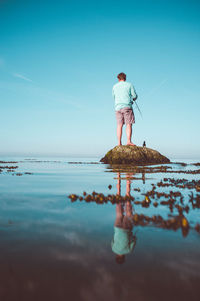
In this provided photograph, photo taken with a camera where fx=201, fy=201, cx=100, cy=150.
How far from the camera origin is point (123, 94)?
16828mm

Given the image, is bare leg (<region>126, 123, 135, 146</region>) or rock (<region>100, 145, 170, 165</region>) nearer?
bare leg (<region>126, 123, 135, 146</region>)

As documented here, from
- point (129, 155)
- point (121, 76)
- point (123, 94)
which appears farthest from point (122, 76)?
point (129, 155)

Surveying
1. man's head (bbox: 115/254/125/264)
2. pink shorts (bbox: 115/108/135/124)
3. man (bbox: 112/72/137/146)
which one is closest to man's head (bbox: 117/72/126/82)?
man (bbox: 112/72/137/146)

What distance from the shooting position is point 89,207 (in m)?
3.98

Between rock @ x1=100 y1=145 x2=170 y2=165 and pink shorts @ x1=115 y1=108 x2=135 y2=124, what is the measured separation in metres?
2.43

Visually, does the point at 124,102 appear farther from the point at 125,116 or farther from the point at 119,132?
the point at 119,132

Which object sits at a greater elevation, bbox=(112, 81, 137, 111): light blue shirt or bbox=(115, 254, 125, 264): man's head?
bbox=(112, 81, 137, 111): light blue shirt

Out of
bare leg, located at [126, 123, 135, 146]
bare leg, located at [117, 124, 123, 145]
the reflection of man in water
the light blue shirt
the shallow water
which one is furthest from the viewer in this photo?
bare leg, located at [117, 124, 123, 145]

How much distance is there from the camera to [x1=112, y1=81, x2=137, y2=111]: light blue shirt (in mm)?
16500

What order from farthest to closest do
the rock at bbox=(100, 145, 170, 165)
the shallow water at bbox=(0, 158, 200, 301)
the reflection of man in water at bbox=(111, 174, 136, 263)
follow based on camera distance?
the rock at bbox=(100, 145, 170, 165), the reflection of man in water at bbox=(111, 174, 136, 263), the shallow water at bbox=(0, 158, 200, 301)

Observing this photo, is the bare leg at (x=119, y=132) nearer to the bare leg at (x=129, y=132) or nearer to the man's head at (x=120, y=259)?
the bare leg at (x=129, y=132)

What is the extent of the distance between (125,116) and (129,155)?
11.7 ft

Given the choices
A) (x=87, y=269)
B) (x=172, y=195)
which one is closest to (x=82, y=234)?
(x=87, y=269)

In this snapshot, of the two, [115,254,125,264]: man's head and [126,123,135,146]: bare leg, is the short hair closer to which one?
[126,123,135,146]: bare leg
